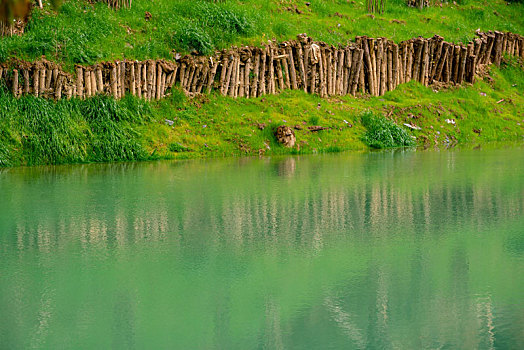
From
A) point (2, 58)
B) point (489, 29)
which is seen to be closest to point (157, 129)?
point (2, 58)

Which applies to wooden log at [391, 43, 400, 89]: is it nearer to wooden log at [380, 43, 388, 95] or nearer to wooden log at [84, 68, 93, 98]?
wooden log at [380, 43, 388, 95]

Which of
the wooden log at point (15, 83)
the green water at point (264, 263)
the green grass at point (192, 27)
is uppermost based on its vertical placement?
the green grass at point (192, 27)

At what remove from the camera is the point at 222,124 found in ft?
66.8

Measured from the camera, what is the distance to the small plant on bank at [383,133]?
71.8 feet

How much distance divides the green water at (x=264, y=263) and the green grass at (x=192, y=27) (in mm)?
7368

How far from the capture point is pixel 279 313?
588cm

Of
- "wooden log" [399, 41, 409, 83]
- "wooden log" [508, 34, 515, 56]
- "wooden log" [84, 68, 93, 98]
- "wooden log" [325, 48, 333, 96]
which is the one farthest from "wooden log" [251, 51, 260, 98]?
"wooden log" [508, 34, 515, 56]

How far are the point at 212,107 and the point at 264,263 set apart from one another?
45.6 ft

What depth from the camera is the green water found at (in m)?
5.49

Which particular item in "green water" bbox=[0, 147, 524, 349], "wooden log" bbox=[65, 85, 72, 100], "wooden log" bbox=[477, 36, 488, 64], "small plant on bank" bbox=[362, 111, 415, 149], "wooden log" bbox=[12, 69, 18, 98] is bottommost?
"small plant on bank" bbox=[362, 111, 415, 149]

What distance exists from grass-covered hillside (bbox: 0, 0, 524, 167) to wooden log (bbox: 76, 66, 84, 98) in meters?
0.29

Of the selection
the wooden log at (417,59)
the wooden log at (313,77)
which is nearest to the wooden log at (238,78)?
the wooden log at (313,77)

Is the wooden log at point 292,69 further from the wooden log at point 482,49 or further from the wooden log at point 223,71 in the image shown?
the wooden log at point 482,49

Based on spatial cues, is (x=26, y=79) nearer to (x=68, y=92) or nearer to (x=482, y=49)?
(x=68, y=92)
